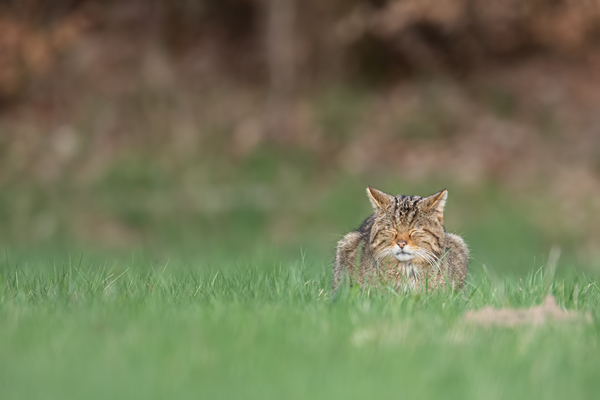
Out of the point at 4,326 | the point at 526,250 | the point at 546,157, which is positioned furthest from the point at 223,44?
the point at 4,326

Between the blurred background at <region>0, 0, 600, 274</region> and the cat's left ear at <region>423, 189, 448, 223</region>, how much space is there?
641cm

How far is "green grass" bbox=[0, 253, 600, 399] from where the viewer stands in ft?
10.1

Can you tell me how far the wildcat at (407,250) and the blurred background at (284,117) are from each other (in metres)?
6.31

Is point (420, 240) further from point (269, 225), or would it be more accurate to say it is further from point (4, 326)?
point (269, 225)

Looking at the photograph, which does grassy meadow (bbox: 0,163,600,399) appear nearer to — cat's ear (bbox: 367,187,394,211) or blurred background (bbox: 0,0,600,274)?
cat's ear (bbox: 367,187,394,211)

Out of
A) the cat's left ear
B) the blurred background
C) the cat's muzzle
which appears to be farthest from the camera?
the blurred background

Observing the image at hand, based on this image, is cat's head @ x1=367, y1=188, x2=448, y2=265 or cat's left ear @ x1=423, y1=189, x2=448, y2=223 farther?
cat's left ear @ x1=423, y1=189, x2=448, y2=223

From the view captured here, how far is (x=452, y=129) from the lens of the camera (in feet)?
46.6

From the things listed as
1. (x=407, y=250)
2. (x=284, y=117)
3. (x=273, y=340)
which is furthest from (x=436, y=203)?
(x=284, y=117)

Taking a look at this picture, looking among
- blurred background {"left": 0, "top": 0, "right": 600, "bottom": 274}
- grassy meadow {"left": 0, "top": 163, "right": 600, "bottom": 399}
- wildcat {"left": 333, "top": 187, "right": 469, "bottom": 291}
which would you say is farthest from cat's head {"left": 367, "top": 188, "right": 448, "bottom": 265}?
blurred background {"left": 0, "top": 0, "right": 600, "bottom": 274}

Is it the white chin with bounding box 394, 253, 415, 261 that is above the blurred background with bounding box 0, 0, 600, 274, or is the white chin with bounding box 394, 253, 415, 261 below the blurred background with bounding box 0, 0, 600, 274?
below

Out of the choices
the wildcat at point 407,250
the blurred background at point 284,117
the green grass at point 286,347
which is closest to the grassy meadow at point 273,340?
the green grass at point 286,347

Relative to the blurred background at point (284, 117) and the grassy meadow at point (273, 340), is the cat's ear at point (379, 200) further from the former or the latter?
the blurred background at point (284, 117)

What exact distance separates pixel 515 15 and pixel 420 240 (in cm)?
1045
